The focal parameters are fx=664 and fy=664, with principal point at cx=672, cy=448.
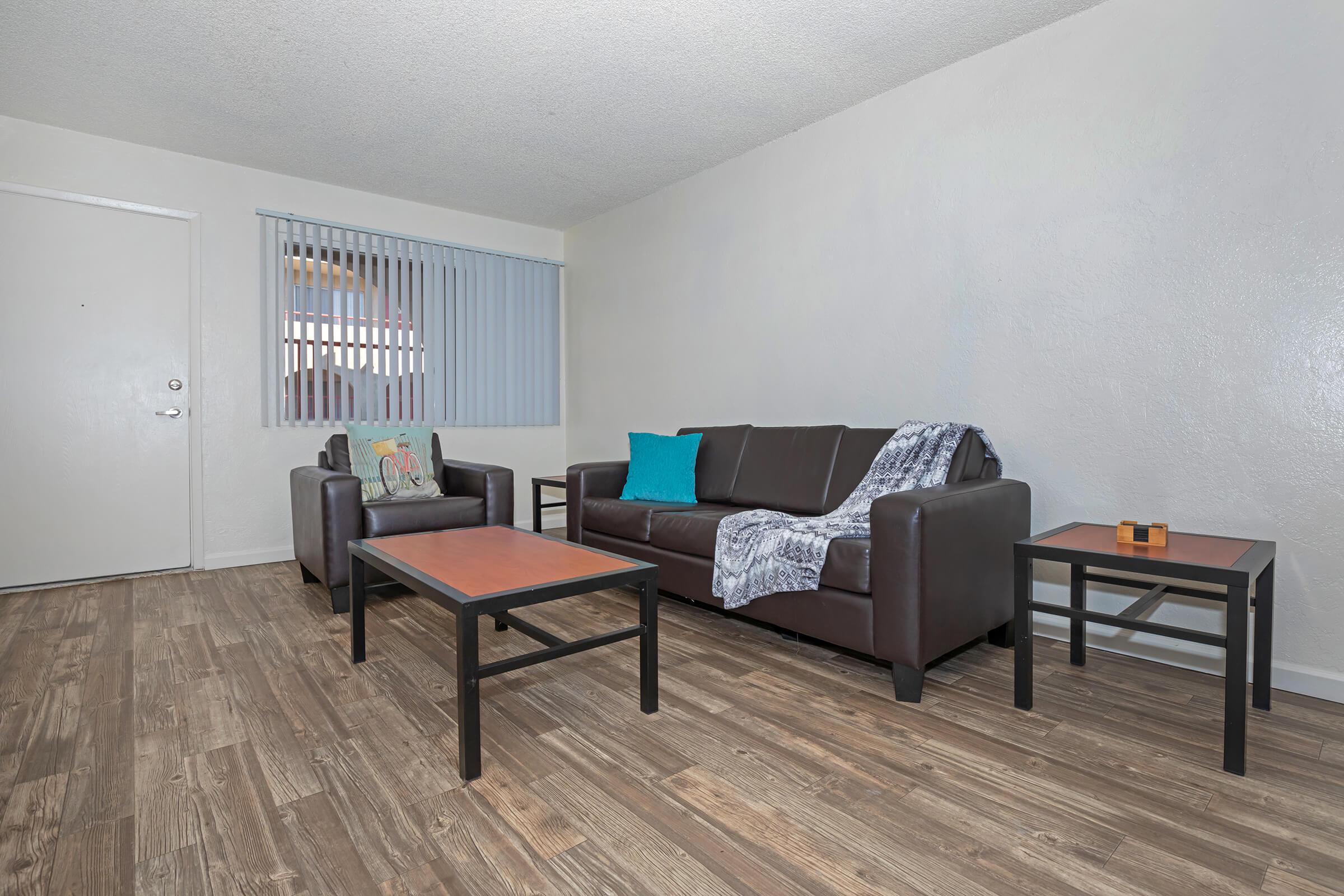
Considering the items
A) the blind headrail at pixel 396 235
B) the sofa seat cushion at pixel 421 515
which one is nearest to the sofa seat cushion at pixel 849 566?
the sofa seat cushion at pixel 421 515

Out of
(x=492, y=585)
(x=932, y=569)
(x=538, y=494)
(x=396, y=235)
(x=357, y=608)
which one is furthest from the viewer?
(x=396, y=235)

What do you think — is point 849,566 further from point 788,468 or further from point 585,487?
point 585,487

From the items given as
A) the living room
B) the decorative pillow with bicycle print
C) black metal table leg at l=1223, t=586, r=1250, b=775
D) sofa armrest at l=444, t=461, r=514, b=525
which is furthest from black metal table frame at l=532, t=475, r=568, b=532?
black metal table leg at l=1223, t=586, r=1250, b=775

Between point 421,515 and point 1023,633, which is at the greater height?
point 421,515

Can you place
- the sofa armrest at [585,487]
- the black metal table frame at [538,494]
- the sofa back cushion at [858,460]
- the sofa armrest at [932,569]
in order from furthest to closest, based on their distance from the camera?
the black metal table frame at [538,494] → the sofa armrest at [585,487] → the sofa back cushion at [858,460] → the sofa armrest at [932,569]

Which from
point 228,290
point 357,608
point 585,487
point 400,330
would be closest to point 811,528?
point 585,487

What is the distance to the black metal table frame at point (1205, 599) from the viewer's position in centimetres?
169

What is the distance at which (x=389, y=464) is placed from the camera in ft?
12.7

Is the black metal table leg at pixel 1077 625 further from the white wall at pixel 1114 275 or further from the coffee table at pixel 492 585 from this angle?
the coffee table at pixel 492 585

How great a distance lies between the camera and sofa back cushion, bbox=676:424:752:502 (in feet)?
12.3

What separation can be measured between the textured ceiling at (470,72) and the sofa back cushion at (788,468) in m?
1.72

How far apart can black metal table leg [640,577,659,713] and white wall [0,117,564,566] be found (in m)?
3.46

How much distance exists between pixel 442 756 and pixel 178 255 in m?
3.91

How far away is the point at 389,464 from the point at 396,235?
1973 mm
